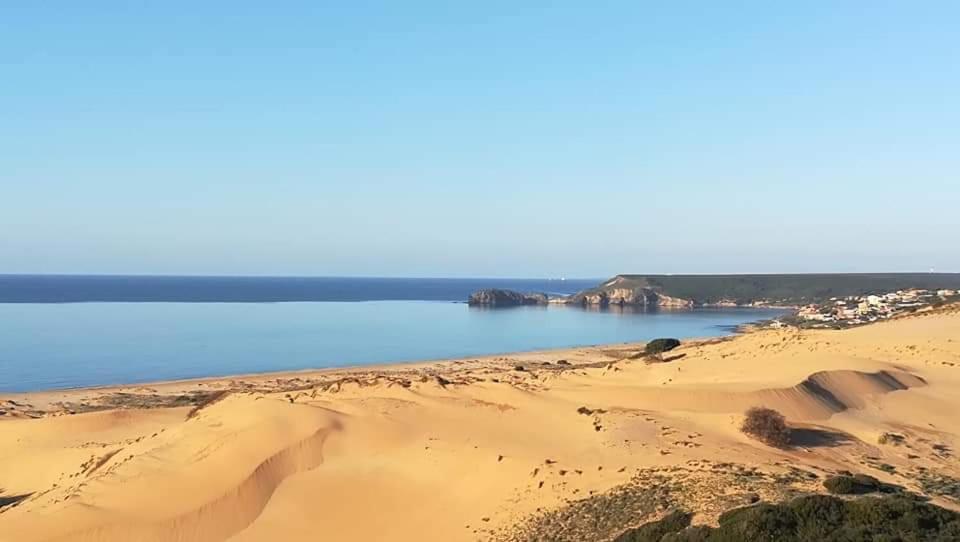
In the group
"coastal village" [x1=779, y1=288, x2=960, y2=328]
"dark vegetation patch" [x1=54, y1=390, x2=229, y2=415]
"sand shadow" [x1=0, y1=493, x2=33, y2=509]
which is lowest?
"sand shadow" [x1=0, y1=493, x2=33, y2=509]

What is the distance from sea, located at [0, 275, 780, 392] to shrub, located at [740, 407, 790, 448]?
46.3m

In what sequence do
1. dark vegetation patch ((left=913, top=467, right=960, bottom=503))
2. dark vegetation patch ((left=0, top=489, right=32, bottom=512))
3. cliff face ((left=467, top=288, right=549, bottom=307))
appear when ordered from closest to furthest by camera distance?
dark vegetation patch ((left=913, top=467, right=960, bottom=503)), dark vegetation patch ((left=0, top=489, right=32, bottom=512)), cliff face ((left=467, top=288, right=549, bottom=307))

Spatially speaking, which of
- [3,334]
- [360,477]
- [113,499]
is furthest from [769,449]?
[3,334]

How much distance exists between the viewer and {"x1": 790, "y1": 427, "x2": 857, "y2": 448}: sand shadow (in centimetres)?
2161

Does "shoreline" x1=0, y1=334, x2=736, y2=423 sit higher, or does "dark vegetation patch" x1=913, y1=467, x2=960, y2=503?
"dark vegetation patch" x1=913, y1=467, x2=960, y2=503

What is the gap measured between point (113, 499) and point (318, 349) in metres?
53.9

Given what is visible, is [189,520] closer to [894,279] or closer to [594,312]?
[594,312]

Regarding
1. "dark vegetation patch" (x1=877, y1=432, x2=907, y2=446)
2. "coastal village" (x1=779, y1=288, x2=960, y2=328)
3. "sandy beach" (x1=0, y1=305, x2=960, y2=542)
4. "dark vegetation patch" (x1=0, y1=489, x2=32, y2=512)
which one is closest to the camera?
"sandy beach" (x1=0, y1=305, x2=960, y2=542)

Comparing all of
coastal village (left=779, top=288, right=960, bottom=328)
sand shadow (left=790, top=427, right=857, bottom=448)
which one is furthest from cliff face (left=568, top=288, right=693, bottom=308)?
sand shadow (left=790, top=427, right=857, bottom=448)

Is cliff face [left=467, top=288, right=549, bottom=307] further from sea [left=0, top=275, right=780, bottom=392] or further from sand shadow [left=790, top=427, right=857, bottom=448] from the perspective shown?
sand shadow [left=790, top=427, right=857, bottom=448]

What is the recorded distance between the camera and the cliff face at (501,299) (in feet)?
528

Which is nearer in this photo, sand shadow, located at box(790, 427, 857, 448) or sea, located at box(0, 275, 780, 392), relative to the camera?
sand shadow, located at box(790, 427, 857, 448)

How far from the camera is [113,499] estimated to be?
74.6ft

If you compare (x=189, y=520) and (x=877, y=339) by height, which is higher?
(x=877, y=339)
